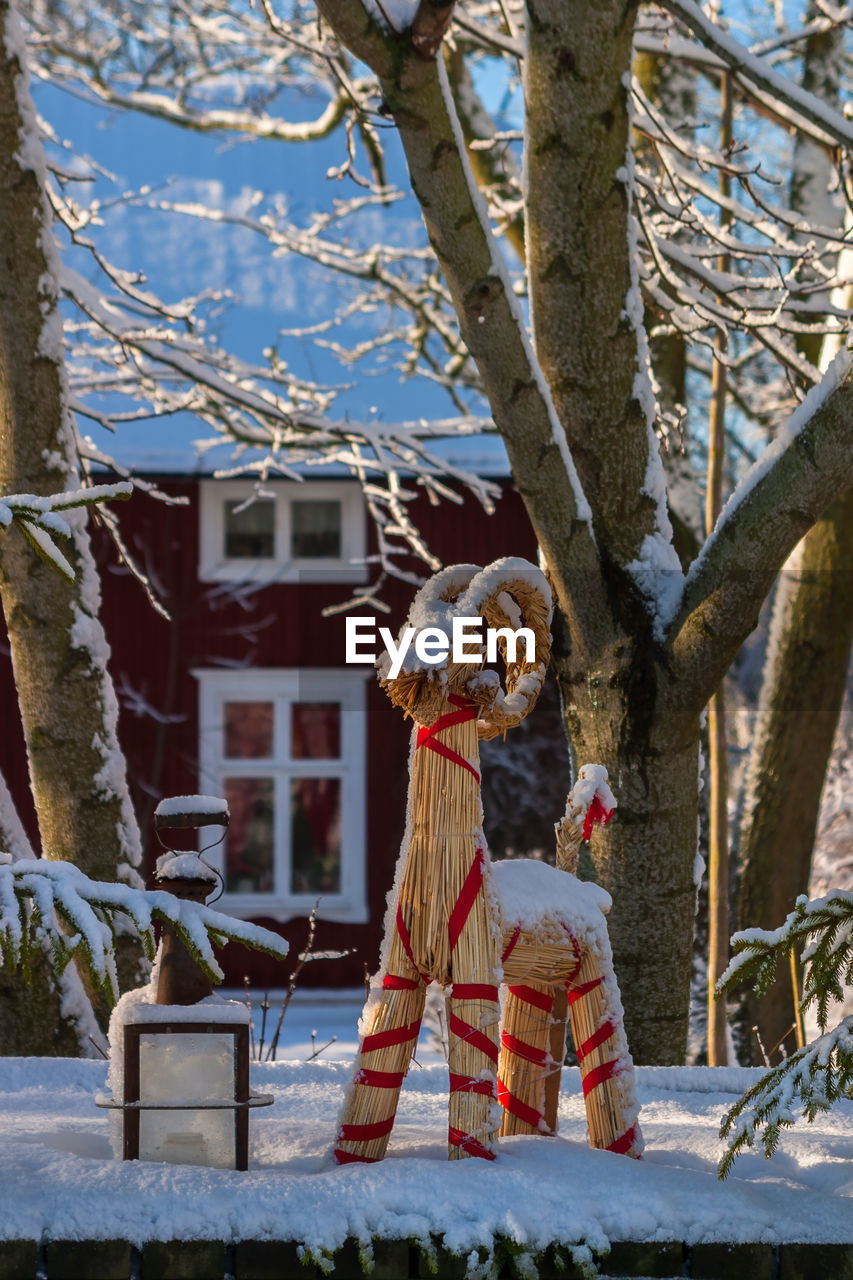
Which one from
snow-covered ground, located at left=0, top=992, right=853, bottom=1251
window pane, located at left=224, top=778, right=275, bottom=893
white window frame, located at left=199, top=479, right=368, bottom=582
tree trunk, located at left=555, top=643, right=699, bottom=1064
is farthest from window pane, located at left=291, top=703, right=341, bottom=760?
snow-covered ground, located at left=0, top=992, right=853, bottom=1251

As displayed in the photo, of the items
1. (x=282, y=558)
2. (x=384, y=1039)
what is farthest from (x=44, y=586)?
(x=282, y=558)

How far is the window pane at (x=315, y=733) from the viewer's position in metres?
11.1

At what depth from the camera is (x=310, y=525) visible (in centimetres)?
1107

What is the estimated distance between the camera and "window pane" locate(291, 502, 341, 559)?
11.1 metres

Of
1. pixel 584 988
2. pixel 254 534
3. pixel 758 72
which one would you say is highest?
pixel 758 72

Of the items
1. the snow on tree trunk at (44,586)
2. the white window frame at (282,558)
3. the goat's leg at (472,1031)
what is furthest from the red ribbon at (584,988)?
the white window frame at (282,558)

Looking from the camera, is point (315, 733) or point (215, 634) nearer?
point (215, 634)

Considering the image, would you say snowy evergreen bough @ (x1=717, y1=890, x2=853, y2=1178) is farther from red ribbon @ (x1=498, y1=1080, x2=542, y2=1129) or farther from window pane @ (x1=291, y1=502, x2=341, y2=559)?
window pane @ (x1=291, y1=502, x2=341, y2=559)

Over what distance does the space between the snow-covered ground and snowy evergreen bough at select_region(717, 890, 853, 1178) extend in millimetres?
111

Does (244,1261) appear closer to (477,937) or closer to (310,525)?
(477,937)

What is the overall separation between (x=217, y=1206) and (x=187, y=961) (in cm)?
41

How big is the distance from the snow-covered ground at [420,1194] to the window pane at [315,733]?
8.59 metres

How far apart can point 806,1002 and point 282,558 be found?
9.05 meters

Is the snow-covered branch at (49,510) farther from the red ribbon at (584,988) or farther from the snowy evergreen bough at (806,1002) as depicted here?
the snowy evergreen bough at (806,1002)
